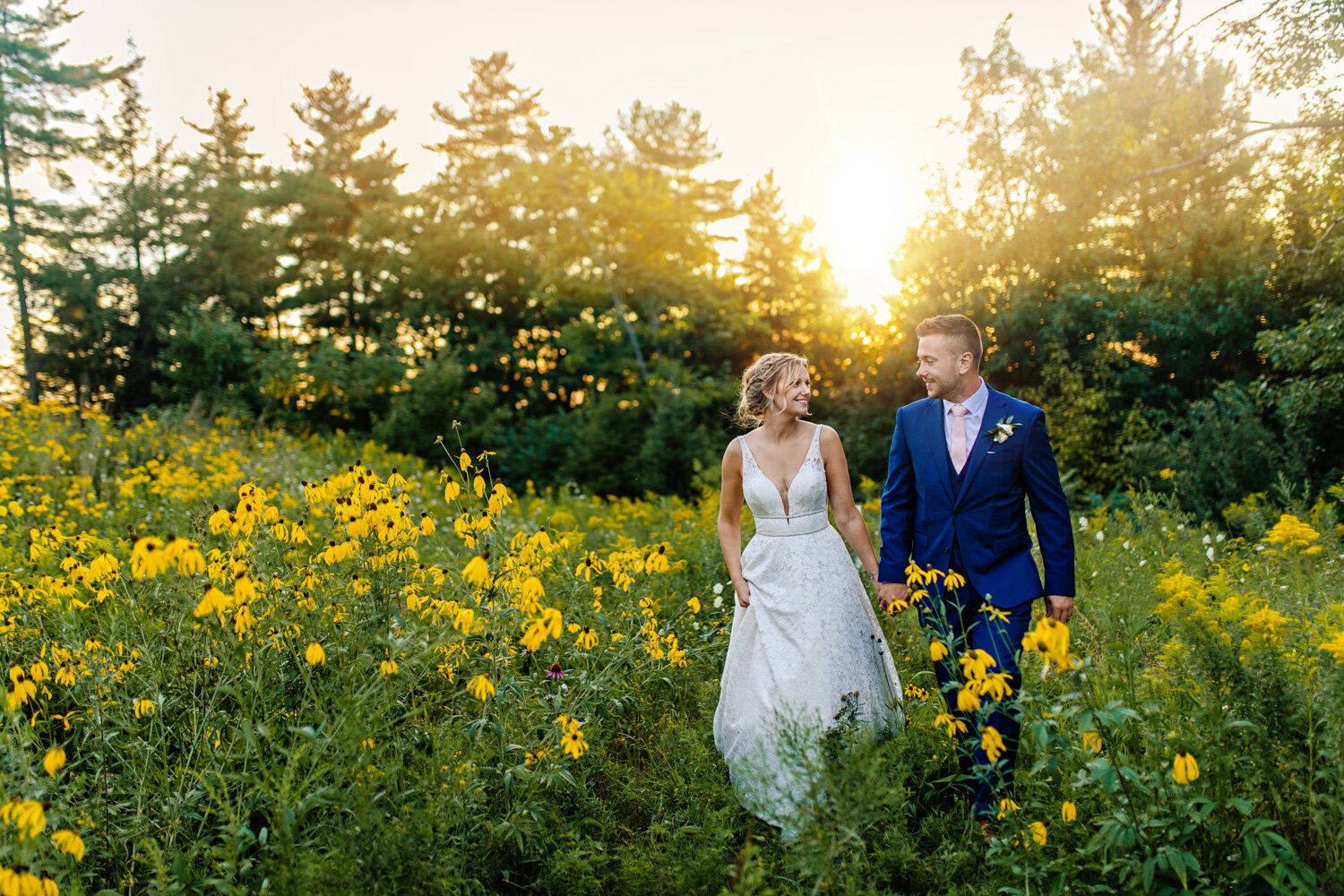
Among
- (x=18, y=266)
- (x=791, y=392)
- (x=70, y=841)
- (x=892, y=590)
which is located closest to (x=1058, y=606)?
(x=892, y=590)

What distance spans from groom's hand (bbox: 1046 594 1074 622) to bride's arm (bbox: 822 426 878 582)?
612 millimetres

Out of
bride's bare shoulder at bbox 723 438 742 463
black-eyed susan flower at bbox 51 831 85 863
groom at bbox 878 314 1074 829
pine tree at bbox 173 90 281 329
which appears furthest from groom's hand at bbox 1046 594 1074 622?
pine tree at bbox 173 90 281 329

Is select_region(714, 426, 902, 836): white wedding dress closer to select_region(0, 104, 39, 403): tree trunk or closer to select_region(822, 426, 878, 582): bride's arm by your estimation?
select_region(822, 426, 878, 582): bride's arm

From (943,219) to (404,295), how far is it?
39.4 feet

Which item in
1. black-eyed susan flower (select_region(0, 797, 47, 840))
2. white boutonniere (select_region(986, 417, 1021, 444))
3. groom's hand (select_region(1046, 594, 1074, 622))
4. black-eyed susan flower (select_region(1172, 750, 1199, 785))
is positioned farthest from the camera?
white boutonniere (select_region(986, 417, 1021, 444))

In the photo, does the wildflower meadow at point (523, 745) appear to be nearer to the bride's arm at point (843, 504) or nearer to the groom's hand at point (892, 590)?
the groom's hand at point (892, 590)

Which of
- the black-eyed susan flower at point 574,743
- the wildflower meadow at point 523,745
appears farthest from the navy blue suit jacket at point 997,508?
the black-eyed susan flower at point 574,743

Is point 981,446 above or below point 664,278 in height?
below

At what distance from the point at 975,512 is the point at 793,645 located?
79cm

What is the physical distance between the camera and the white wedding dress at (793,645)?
279 centimetres

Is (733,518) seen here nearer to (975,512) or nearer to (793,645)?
(793,645)

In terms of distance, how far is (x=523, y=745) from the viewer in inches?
98.4

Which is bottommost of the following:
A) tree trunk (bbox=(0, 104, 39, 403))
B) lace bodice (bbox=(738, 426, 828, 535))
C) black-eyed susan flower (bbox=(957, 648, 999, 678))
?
black-eyed susan flower (bbox=(957, 648, 999, 678))

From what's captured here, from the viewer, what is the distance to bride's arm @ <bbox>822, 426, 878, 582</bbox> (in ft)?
9.80
